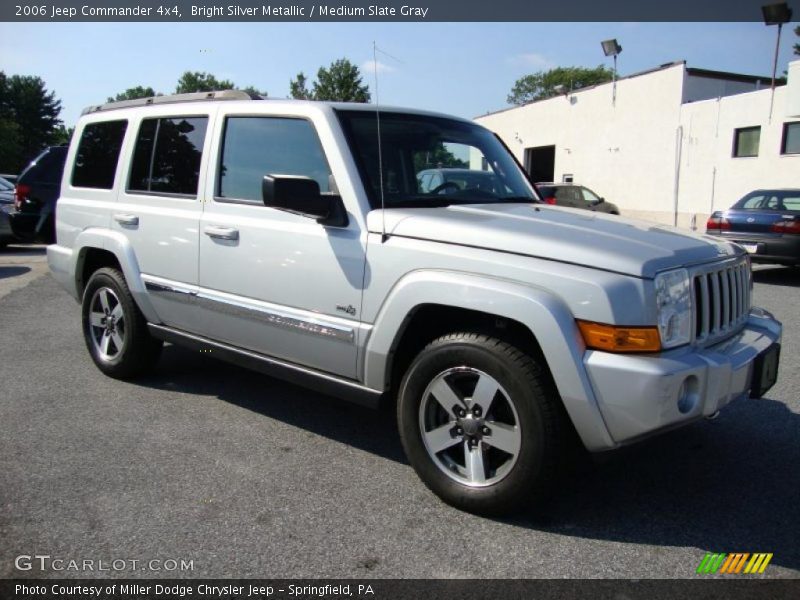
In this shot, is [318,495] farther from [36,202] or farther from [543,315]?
[36,202]

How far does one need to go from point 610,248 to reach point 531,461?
0.96m

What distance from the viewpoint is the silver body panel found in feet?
8.64

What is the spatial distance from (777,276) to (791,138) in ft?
34.2

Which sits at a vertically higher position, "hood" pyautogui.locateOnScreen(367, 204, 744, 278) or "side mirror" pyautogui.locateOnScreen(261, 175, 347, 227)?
"side mirror" pyautogui.locateOnScreen(261, 175, 347, 227)

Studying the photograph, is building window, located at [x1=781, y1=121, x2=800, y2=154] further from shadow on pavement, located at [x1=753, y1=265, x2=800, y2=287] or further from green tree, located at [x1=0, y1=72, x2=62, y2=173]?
green tree, located at [x1=0, y1=72, x2=62, y2=173]

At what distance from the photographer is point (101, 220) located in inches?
191

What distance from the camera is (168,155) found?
4438mm

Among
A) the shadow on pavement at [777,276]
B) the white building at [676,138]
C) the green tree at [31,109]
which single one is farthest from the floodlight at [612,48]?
the green tree at [31,109]

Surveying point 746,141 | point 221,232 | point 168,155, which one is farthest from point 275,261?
point 746,141

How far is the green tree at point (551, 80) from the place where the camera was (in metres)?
78.6

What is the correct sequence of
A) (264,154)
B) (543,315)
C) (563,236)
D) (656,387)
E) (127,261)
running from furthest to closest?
1. (127,261)
2. (264,154)
3. (563,236)
4. (543,315)
5. (656,387)

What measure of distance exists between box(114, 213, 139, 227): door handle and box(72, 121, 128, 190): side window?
11.9 inches

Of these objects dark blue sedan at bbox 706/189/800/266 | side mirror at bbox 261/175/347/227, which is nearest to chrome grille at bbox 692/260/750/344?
side mirror at bbox 261/175/347/227

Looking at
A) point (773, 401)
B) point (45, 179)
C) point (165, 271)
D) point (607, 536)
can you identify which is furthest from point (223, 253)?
point (45, 179)
